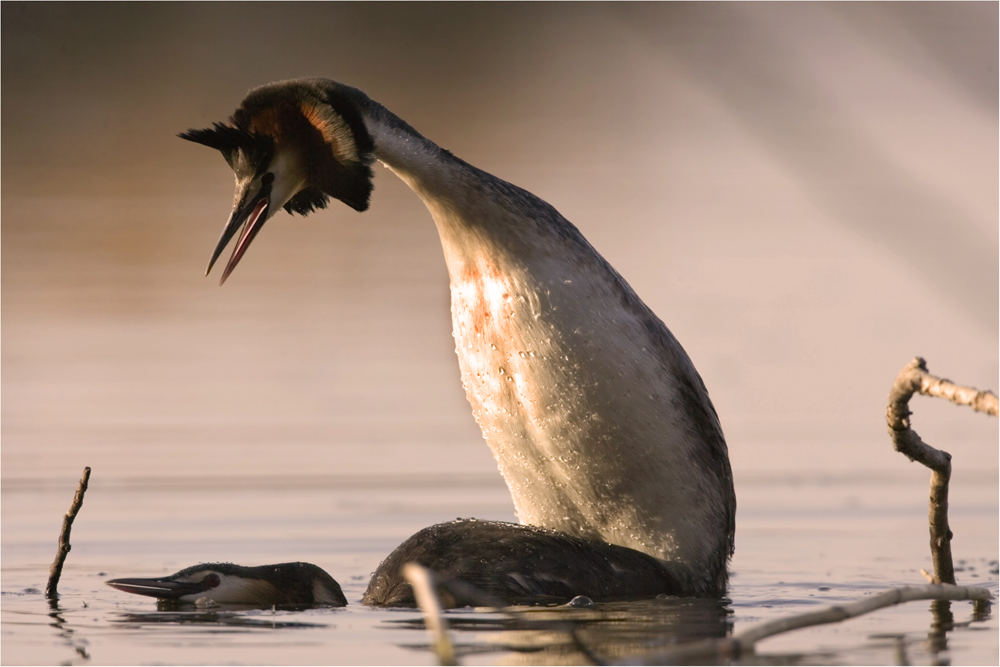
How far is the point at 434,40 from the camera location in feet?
111

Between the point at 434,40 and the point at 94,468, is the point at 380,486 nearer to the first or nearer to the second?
the point at 94,468

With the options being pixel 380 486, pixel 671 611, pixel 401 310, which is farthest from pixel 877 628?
pixel 401 310

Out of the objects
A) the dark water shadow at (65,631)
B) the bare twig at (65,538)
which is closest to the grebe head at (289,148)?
the bare twig at (65,538)

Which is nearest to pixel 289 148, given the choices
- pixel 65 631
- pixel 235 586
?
pixel 235 586

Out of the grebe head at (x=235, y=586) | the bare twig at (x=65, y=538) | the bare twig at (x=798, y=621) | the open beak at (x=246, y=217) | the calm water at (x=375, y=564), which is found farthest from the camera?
the open beak at (x=246, y=217)

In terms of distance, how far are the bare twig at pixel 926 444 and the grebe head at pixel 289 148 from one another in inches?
90.1

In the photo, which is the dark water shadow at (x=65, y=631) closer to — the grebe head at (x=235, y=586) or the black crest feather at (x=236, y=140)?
the grebe head at (x=235, y=586)

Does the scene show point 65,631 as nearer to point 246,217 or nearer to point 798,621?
point 246,217

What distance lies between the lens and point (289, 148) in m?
8.59

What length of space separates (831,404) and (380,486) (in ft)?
11.2

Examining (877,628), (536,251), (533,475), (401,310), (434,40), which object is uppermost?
(434,40)

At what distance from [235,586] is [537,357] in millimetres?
1442

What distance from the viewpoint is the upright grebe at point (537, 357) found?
852 cm

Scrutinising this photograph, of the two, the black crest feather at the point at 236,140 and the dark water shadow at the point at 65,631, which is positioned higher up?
the black crest feather at the point at 236,140
